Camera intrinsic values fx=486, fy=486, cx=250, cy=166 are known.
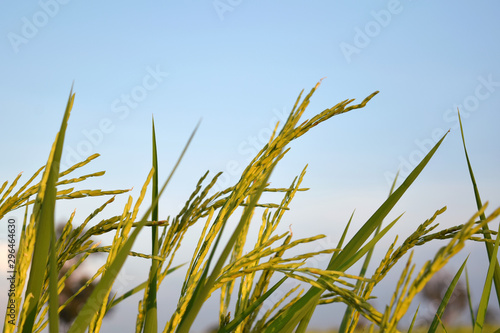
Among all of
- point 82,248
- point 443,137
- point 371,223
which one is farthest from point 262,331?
point 443,137

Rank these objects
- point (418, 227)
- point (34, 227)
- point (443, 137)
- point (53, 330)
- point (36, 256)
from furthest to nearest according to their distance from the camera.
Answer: point (443, 137) < point (418, 227) < point (34, 227) < point (36, 256) < point (53, 330)

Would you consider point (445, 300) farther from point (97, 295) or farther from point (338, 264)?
point (97, 295)

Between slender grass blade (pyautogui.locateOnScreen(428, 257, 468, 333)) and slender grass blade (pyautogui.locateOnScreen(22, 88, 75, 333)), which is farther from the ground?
slender grass blade (pyautogui.locateOnScreen(22, 88, 75, 333))

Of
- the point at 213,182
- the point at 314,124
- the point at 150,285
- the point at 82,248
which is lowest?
the point at 150,285

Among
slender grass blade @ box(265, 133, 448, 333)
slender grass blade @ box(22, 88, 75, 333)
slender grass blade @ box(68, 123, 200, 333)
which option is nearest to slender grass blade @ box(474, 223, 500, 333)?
slender grass blade @ box(265, 133, 448, 333)

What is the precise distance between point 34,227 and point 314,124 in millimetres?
620

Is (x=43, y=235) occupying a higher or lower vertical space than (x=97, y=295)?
higher

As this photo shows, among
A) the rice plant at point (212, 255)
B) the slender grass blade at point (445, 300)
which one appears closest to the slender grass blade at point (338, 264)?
the rice plant at point (212, 255)

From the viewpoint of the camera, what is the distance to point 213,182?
1086mm

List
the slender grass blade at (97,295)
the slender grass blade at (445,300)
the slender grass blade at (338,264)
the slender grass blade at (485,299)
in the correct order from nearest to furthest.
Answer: the slender grass blade at (97,295)
the slender grass blade at (338,264)
the slender grass blade at (485,299)
the slender grass blade at (445,300)

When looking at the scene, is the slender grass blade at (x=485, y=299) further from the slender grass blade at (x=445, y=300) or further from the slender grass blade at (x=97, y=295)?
the slender grass blade at (x=97, y=295)

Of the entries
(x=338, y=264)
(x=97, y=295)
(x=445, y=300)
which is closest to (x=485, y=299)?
(x=445, y=300)

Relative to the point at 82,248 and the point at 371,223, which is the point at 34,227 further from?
the point at 371,223

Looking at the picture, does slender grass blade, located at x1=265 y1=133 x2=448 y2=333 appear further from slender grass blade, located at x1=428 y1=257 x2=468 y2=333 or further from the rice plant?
slender grass blade, located at x1=428 y1=257 x2=468 y2=333
